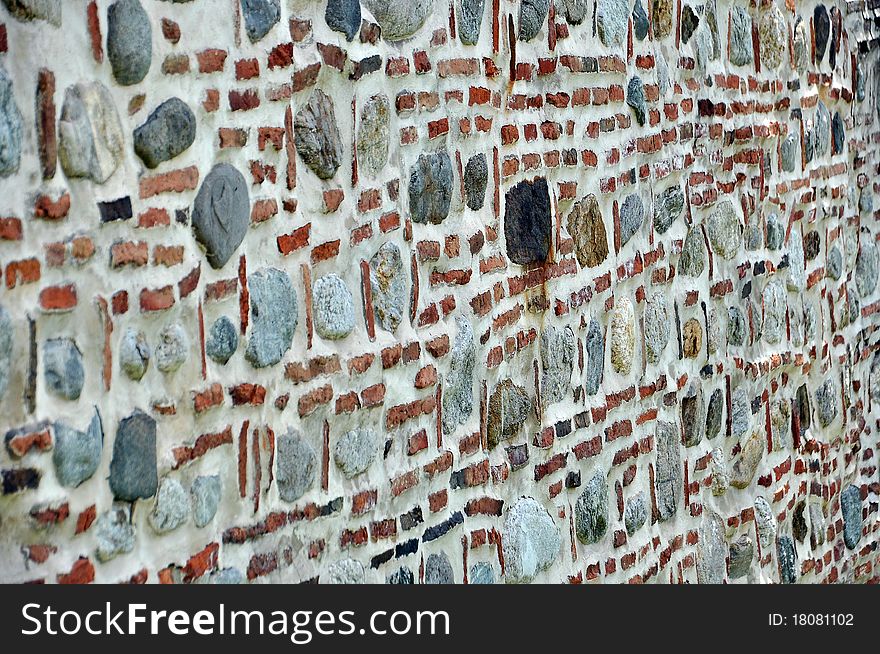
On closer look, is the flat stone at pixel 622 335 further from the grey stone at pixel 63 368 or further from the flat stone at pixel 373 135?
the grey stone at pixel 63 368

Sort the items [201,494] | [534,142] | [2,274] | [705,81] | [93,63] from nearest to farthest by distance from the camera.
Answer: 1. [2,274]
2. [93,63]
3. [201,494]
4. [534,142]
5. [705,81]

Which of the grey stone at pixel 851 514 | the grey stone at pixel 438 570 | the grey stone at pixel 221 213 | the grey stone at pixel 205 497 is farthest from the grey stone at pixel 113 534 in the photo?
the grey stone at pixel 851 514

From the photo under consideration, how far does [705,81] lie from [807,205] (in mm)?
928

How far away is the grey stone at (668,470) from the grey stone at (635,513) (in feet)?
0.27

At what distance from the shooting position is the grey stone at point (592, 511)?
3.32 meters

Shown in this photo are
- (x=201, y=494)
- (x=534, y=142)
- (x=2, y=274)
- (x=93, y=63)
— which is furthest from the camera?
(x=534, y=142)

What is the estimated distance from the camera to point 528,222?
10.3ft

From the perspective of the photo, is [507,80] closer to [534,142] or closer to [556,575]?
[534,142]

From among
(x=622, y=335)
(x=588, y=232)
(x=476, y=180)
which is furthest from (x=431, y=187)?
(x=622, y=335)

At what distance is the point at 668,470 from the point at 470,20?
1.56 metres

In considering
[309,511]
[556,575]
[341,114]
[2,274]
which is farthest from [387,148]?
[556,575]

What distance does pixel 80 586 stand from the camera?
2.00 m

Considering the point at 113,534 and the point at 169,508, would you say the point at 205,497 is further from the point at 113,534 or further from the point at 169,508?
the point at 113,534

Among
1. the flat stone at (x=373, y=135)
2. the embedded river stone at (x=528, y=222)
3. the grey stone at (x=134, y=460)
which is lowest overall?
the grey stone at (x=134, y=460)
